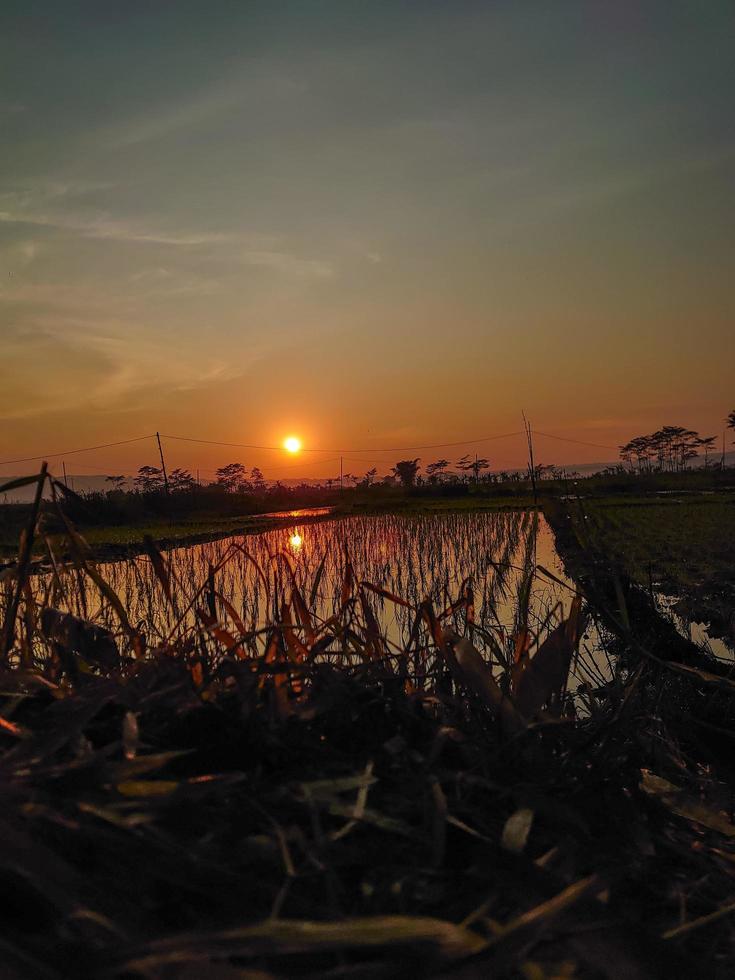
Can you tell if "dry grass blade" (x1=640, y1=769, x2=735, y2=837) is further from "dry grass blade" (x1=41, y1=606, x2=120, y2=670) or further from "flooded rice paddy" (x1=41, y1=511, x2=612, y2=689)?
"flooded rice paddy" (x1=41, y1=511, x2=612, y2=689)

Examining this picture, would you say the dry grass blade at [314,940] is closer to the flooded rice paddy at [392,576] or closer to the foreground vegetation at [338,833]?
the foreground vegetation at [338,833]

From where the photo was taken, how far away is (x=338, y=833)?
1.35ft

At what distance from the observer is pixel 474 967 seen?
1.07 feet

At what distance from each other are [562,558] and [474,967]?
1181 centimetres

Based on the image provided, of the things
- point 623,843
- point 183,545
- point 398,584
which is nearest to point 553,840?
point 623,843

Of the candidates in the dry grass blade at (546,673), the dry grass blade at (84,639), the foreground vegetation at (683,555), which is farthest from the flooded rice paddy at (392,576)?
the dry grass blade at (546,673)

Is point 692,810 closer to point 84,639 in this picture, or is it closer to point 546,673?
point 546,673

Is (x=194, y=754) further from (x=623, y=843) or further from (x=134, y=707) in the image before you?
(x=623, y=843)

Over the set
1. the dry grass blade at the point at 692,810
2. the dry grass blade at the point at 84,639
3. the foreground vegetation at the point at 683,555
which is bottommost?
the foreground vegetation at the point at 683,555

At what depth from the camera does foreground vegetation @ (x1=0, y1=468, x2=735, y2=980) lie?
33 centimetres

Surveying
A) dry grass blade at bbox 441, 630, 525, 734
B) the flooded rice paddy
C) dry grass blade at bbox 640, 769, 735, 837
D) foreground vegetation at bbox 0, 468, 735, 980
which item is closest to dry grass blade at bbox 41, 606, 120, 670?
foreground vegetation at bbox 0, 468, 735, 980

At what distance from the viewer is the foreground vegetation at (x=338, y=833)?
330mm

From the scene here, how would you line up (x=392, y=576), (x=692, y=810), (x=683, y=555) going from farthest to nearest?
(x=683, y=555) < (x=392, y=576) < (x=692, y=810)

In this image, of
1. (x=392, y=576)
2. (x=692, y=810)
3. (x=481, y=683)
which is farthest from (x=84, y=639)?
(x=392, y=576)
